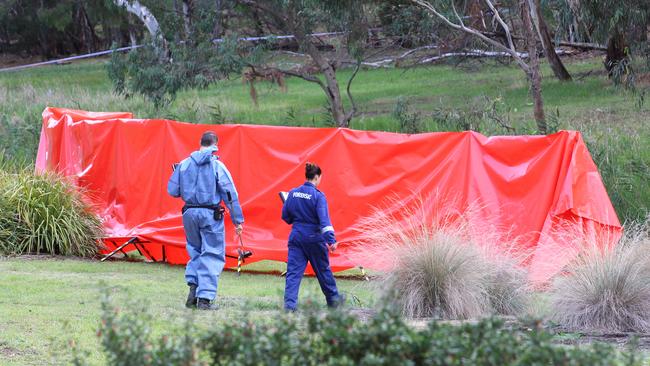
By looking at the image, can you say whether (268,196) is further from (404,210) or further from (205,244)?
(205,244)

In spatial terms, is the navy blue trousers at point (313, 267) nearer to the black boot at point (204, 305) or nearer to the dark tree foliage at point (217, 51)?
the black boot at point (204, 305)

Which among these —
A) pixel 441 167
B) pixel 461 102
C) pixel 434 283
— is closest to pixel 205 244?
pixel 434 283

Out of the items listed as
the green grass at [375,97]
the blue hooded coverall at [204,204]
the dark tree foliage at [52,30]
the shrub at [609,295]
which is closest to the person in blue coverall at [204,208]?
the blue hooded coverall at [204,204]

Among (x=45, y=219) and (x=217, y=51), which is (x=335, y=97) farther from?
(x=45, y=219)

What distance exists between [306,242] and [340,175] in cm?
293

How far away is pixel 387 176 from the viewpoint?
1192 centimetres

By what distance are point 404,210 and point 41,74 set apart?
33.5 m

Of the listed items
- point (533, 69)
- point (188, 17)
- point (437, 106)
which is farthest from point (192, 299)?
point (437, 106)

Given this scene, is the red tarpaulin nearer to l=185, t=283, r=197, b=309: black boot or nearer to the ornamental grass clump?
the ornamental grass clump

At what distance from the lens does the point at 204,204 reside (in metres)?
9.77

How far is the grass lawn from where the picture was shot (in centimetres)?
725

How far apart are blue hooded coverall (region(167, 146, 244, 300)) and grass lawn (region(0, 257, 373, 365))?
1.32 feet

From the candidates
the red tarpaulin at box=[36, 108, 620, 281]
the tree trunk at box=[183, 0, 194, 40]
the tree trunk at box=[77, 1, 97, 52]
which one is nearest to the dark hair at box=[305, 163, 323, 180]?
the red tarpaulin at box=[36, 108, 620, 281]

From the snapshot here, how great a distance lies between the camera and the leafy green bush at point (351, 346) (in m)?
3.79
